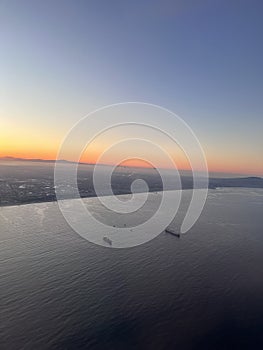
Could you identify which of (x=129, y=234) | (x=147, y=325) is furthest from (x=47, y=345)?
(x=129, y=234)

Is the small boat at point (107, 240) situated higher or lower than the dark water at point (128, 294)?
higher

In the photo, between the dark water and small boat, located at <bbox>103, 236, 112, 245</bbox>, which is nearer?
the dark water

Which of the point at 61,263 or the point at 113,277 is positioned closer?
the point at 113,277

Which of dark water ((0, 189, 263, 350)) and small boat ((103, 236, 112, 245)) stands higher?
small boat ((103, 236, 112, 245))

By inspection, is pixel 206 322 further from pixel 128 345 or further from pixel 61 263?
pixel 61 263

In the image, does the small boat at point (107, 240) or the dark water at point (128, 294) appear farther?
the small boat at point (107, 240)

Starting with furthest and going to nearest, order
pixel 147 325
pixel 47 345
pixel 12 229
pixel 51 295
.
Result: pixel 12 229 → pixel 51 295 → pixel 147 325 → pixel 47 345

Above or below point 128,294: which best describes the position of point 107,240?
above

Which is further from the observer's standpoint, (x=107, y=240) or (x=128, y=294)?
(x=107, y=240)
